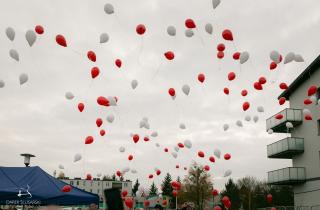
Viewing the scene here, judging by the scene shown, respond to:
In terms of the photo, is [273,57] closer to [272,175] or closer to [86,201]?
[86,201]

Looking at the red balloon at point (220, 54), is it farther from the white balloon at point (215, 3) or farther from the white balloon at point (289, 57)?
the white balloon at point (289, 57)

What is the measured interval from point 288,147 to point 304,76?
543cm

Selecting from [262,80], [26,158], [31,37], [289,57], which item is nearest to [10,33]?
[31,37]

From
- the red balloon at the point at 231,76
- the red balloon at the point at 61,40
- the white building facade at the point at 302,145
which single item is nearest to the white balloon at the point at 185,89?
the red balloon at the point at 231,76

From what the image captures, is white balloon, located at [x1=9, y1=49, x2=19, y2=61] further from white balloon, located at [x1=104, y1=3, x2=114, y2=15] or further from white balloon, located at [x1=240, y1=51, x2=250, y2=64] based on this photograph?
white balloon, located at [x1=240, y1=51, x2=250, y2=64]

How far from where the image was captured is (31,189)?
8.30 meters

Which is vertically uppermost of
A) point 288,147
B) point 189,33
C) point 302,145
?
point 189,33

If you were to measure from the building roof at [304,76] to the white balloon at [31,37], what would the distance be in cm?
2191

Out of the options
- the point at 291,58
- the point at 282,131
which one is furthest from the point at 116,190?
the point at 282,131

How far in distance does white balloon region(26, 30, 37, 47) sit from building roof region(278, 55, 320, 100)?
2191cm

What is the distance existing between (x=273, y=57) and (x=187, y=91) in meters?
2.49

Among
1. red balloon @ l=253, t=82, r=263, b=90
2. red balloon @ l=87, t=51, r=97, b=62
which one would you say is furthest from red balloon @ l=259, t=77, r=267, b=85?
red balloon @ l=87, t=51, r=97, b=62

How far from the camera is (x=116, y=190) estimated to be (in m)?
3.37

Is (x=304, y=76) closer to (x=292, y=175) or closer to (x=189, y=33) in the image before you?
(x=292, y=175)
